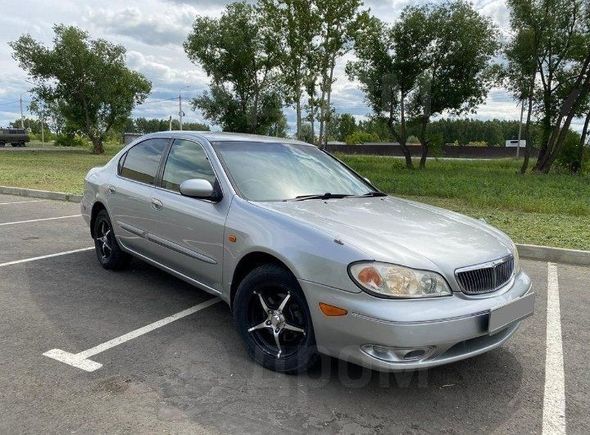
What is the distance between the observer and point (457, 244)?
9.96 ft

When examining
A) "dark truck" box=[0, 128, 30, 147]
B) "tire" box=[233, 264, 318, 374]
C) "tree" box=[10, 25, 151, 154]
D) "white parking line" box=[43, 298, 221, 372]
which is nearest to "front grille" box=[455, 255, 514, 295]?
"tire" box=[233, 264, 318, 374]

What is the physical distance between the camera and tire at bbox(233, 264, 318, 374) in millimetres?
3006

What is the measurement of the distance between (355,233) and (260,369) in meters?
1.14

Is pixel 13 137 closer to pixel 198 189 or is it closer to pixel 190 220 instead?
pixel 190 220

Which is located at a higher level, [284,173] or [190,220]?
[284,173]

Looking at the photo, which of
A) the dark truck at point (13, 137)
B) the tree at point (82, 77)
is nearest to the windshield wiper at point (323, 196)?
the tree at point (82, 77)

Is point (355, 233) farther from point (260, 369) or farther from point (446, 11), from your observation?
point (446, 11)

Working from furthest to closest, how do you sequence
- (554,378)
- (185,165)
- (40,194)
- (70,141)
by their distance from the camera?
(70,141)
(40,194)
(185,165)
(554,378)

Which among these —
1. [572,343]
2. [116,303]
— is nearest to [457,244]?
[572,343]

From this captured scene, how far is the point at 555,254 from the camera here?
21.3 feet

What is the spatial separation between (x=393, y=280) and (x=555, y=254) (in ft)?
15.8

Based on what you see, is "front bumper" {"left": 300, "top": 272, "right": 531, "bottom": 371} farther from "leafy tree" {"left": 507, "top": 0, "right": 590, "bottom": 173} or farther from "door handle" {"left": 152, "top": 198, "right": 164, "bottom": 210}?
"leafy tree" {"left": 507, "top": 0, "right": 590, "bottom": 173}

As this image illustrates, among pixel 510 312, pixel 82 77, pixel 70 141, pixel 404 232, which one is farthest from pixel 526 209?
pixel 70 141

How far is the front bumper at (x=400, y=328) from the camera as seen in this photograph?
2604 mm
